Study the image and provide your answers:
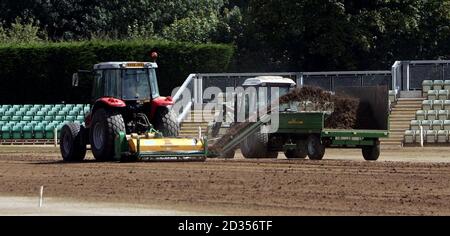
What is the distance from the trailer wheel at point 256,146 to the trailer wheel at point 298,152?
21.7 inches

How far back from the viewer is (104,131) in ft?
114

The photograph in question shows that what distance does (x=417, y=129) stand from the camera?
49906mm

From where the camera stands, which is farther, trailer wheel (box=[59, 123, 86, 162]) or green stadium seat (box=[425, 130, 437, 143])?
green stadium seat (box=[425, 130, 437, 143])

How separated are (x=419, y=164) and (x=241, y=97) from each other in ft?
29.8

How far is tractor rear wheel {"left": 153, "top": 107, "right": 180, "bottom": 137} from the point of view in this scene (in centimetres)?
3538

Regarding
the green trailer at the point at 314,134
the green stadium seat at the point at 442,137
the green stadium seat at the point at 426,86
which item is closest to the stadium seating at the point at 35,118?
the green stadium seat at the point at 426,86

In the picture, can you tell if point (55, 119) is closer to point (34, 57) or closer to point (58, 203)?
point (34, 57)

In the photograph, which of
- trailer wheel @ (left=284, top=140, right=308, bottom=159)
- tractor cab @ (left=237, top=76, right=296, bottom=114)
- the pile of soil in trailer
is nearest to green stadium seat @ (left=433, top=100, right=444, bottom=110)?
tractor cab @ (left=237, top=76, right=296, bottom=114)

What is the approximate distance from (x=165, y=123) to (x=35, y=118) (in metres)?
25.8

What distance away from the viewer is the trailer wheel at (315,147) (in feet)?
123

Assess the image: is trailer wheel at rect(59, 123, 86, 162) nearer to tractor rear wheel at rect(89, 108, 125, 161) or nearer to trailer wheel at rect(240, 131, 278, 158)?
tractor rear wheel at rect(89, 108, 125, 161)

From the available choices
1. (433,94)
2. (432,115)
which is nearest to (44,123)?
(433,94)

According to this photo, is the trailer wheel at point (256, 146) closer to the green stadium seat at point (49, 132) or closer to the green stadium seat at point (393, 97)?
the green stadium seat at point (393, 97)

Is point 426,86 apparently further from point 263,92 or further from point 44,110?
point 44,110
